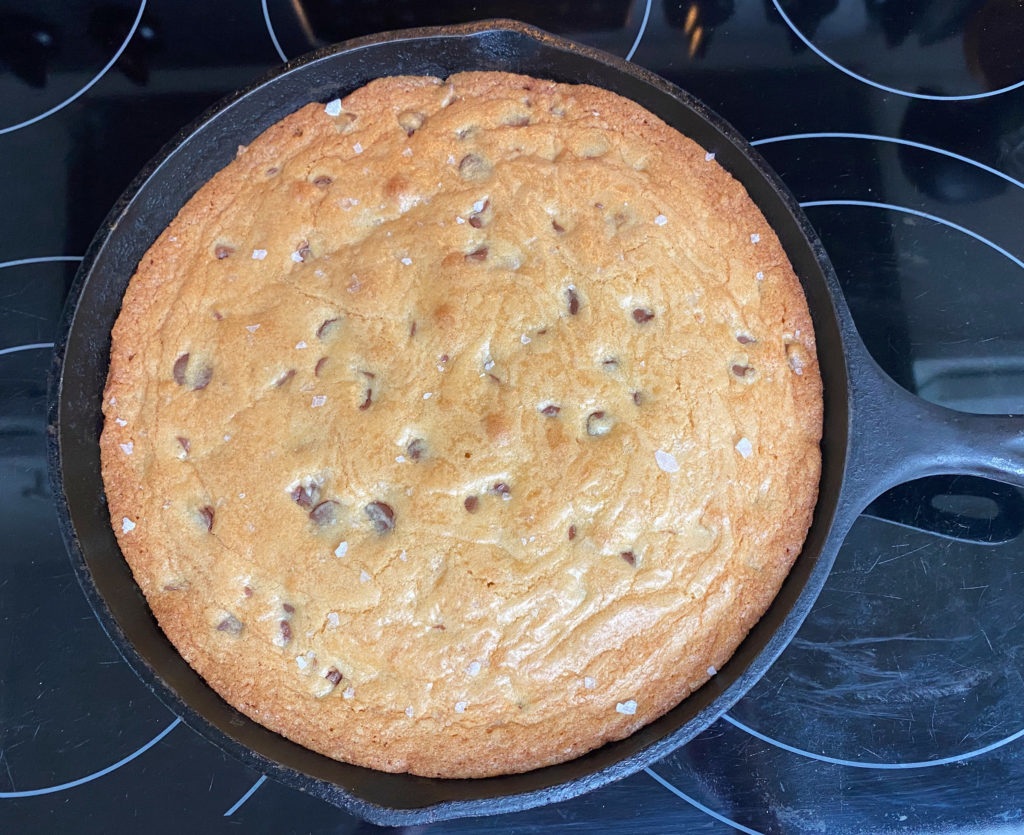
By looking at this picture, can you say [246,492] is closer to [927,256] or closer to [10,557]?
[10,557]

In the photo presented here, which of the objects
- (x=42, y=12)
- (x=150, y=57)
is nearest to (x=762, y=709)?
(x=150, y=57)

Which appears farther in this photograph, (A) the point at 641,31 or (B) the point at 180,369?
(A) the point at 641,31

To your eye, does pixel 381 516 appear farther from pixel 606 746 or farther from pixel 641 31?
pixel 641 31

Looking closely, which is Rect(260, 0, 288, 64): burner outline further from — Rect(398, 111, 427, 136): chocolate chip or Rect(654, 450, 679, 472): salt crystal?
Rect(654, 450, 679, 472): salt crystal

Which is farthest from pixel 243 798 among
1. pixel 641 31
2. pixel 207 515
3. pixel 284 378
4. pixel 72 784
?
pixel 641 31

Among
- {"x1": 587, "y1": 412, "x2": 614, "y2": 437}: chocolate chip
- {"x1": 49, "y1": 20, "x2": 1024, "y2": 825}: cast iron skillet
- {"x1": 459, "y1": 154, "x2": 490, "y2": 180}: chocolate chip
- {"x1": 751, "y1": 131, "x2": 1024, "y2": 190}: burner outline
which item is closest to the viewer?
{"x1": 49, "y1": 20, "x2": 1024, "y2": 825}: cast iron skillet

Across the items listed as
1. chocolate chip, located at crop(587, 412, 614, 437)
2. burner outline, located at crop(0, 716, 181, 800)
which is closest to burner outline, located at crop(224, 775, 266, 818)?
burner outline, located at crop(0, 716, 181, 800)
